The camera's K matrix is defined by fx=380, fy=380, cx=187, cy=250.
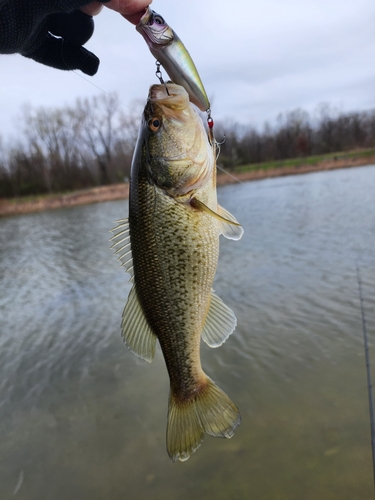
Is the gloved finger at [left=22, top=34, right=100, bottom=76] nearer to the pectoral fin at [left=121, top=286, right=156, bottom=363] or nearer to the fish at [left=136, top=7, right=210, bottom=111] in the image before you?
the fish at [left=136, top=7, right=210, bottom=111]

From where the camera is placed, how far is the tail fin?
1.84 metres

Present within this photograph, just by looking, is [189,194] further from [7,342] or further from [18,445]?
[7,342]

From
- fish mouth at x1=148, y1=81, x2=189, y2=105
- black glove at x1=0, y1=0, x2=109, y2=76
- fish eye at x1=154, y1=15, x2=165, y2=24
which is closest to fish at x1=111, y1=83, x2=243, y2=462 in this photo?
fish mouth at x1=148, y1=81, x2=189, y2=105

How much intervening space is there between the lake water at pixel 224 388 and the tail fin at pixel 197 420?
48.4 inches

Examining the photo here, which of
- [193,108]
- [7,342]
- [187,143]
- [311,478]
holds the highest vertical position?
[193,108]

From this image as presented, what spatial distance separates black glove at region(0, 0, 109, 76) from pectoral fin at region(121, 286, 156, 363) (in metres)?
1.62

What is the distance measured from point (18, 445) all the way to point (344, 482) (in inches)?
111

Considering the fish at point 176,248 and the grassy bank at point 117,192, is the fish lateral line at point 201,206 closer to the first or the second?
the fish at point 176,248

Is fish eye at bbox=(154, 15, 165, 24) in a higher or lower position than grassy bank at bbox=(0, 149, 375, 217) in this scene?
higher

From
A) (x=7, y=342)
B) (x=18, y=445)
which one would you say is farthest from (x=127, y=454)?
(x=7, y=342)

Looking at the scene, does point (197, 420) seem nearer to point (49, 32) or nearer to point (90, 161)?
point (49, 32)

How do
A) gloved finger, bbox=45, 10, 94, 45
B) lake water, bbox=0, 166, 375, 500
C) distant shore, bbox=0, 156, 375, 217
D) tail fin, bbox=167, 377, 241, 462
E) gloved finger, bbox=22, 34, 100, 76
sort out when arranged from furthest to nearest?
distant shore, bbox=0, 156, 375, 217, lake water, bbox=0, 166, 375, 500, gloved finger, bbox=22, 34, 100, 76, gloved finger, bbox=45, 10, 94, 45, tail fin, bbox=167, 377, 241, 462

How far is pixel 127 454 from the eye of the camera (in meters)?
3.25

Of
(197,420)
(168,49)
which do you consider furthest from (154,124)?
(197,420)
